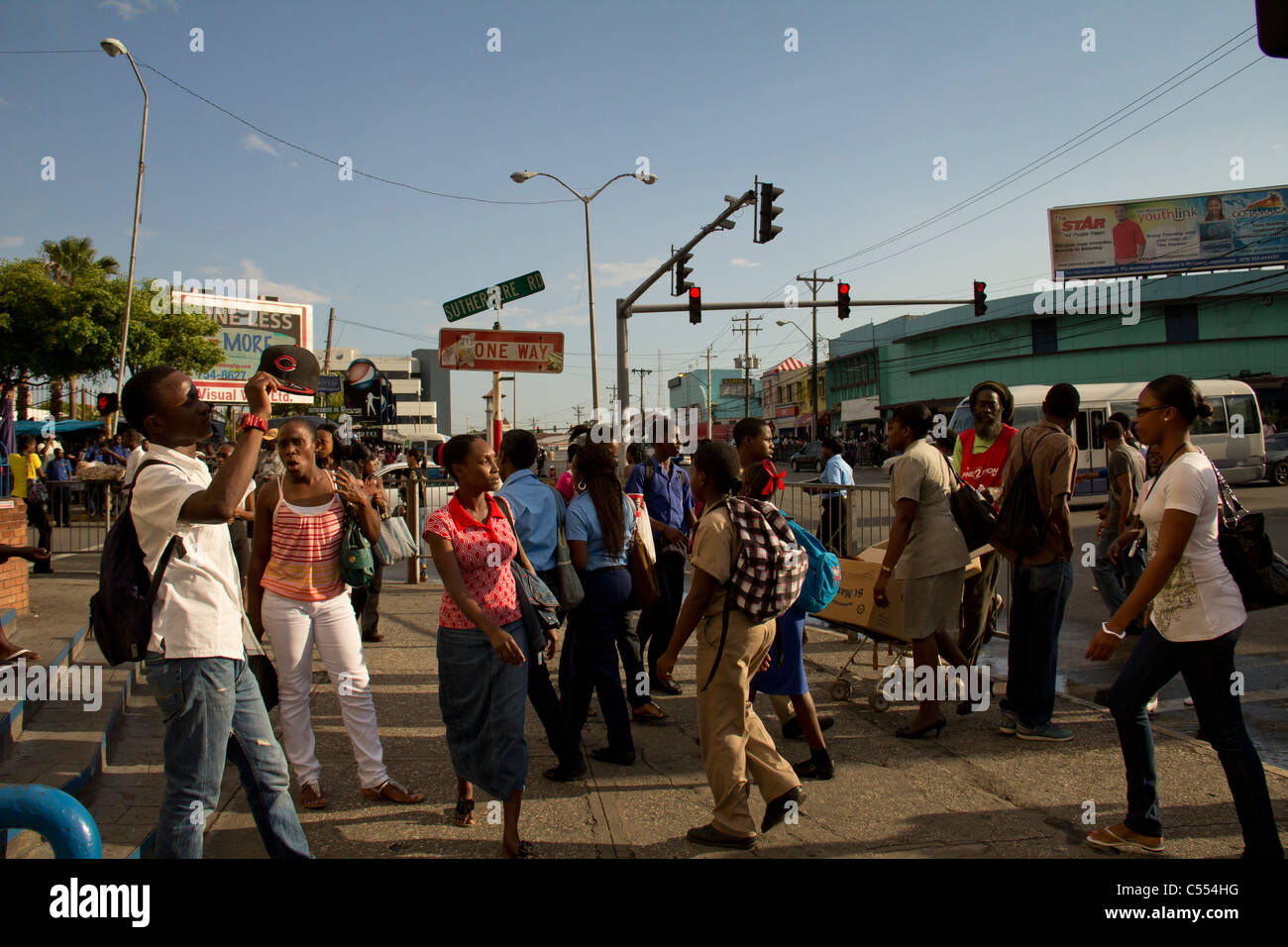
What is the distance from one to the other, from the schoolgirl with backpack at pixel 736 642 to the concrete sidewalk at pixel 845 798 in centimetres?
20

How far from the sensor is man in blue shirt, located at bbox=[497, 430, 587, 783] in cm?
438

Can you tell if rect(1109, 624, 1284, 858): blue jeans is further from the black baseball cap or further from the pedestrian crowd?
the black baseball cap

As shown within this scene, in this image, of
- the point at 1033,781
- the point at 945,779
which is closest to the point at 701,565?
the point at 945,779

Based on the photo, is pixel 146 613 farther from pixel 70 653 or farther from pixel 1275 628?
pixel 1275 628

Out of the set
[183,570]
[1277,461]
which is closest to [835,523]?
[183,570]

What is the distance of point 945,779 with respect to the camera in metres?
4.46

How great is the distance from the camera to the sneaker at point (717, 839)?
11.8 feet

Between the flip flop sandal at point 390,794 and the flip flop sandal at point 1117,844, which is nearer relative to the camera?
the flip flop sandal at point 1117,844

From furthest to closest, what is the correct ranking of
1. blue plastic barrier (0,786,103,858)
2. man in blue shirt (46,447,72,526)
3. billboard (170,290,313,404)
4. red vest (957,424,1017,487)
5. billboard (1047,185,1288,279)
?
billboard (1047,185,1288,279) → billboard (170,290,313,404) → man in blue shirt (46,447,72,526) → red vest (957,424,1017,487) → blue plastic barrier (0,786,103,858)

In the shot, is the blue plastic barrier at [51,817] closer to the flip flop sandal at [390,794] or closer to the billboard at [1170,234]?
the flip flop sandal at [390,794]

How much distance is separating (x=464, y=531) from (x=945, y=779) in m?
2.76

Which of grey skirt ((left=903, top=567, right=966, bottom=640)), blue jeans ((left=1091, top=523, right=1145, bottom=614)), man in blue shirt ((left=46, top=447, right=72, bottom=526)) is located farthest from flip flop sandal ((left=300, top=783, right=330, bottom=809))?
man in blue shirt ((left=46, top=447, right=72, bottom=526))

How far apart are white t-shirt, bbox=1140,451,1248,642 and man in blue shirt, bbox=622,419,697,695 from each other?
3.16 metres

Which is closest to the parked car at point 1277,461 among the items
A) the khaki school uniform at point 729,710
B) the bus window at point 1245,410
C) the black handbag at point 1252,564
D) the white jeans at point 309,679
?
the bus window at point 1245,410
